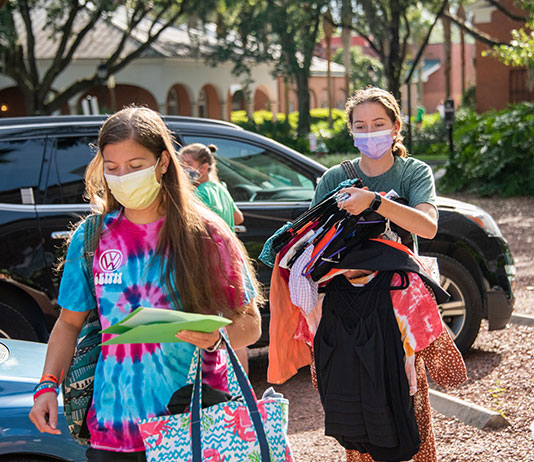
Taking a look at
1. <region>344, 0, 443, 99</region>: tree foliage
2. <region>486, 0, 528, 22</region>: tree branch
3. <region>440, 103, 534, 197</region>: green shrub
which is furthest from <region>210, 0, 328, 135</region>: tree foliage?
<region>440, 103, 534, 197</region>: green shrub

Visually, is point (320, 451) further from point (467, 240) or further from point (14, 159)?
point (14, 159)

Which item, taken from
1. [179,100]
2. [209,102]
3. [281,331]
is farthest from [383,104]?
[209,102]

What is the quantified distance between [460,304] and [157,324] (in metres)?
4.32

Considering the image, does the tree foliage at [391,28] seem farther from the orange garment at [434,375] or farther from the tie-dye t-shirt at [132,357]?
the tie-dye t-shirt at [132,357]

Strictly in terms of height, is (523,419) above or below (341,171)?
below

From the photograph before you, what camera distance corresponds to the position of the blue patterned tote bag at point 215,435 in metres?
2.20

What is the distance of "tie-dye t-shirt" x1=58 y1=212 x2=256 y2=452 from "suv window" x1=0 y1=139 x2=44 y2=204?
342 cm

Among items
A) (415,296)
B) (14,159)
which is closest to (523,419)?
(415,296)

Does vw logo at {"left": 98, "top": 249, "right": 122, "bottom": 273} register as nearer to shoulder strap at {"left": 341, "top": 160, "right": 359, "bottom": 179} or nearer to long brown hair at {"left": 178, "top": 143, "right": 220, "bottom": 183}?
shoulder strap at {"left": 341, "top": 160, "right": 359, "bottom": 179}

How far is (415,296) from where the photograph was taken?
3.20 metres

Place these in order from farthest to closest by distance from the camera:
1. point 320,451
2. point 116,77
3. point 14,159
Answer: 1. point 116,77
2. point 14,159
3. point 320,451

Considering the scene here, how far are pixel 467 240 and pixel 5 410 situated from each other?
4.01m

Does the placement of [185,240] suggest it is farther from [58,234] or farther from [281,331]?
[58,234]

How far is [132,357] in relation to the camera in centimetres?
235
